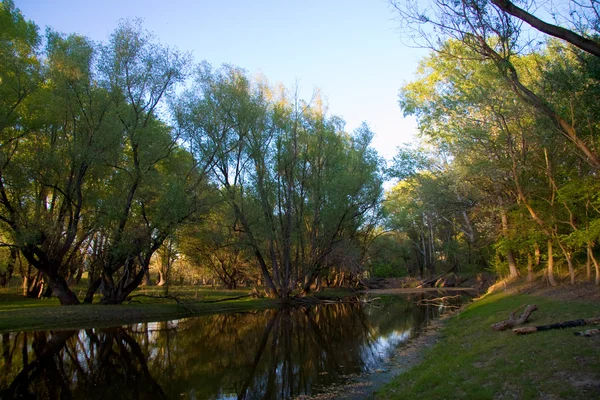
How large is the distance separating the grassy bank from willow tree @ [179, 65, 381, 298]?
23564 millimetres

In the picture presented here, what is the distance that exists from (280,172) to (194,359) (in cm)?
2485

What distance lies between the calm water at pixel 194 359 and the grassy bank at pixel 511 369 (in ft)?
8.37

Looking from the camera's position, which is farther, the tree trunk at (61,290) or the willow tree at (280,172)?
the willow tree at (280,172)

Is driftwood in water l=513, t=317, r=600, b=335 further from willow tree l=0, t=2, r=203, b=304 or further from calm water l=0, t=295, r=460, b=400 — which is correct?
willow tree l=0, t=2, r=203, b=304

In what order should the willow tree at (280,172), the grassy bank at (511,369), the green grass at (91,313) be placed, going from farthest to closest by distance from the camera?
the willow tree at (280,172)
the green grass at (91,313)
the grassy bank at (511,369)

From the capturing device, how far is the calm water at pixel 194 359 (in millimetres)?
10609

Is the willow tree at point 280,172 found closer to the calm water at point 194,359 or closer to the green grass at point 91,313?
the green grass at point 91,313

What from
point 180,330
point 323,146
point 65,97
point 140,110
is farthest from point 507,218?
point 65,97

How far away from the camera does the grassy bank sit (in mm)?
7098

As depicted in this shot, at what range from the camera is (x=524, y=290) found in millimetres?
23969

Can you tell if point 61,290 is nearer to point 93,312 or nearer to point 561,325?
point 93,312

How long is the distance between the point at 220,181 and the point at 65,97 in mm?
13840

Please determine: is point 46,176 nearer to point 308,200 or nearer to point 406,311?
point 308,200

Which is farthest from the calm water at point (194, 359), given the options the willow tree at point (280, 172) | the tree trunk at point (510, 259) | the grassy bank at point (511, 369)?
the willow tree at point (280, 172)
